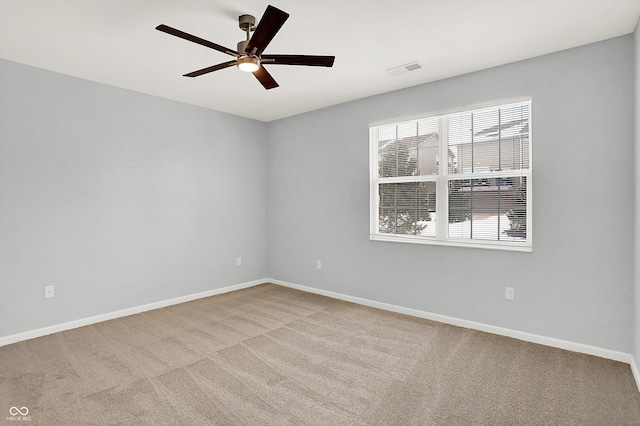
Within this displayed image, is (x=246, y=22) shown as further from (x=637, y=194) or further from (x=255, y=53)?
(x=637, y=194)

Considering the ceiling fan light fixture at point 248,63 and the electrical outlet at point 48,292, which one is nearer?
the ceiling fan light fixture at point 248,63

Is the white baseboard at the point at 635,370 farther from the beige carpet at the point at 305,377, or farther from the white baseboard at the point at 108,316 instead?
the white baseboard at the point at 108,316

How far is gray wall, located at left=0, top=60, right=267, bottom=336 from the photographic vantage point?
3236mm

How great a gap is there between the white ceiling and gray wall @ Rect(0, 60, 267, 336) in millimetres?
372

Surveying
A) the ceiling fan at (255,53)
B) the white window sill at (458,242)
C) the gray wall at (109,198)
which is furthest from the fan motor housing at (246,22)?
the white window sill at (458,242)

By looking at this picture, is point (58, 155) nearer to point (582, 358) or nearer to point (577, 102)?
point (577, 102)

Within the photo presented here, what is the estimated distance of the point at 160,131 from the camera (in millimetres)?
4273

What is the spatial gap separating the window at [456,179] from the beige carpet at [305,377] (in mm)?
1027

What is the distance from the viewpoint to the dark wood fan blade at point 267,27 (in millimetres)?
1831

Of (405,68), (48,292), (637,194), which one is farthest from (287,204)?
(637,194)
